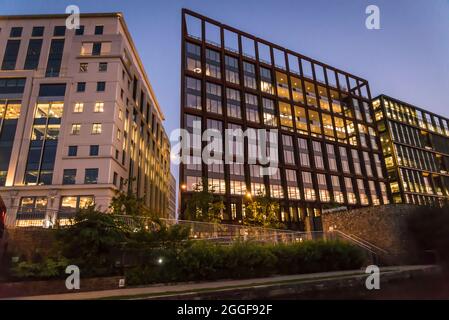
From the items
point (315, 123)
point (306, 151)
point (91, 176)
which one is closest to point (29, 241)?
point (91, 176)

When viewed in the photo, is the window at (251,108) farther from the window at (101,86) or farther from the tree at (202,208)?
the window at (101,86)

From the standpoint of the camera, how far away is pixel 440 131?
302ft

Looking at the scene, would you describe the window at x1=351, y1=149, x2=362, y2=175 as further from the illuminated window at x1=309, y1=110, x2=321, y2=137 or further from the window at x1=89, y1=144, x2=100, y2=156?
the window at x1=89, y1=144, x2=100, y2=156

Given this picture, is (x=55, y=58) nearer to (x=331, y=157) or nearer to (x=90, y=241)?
(x=90, y=241)

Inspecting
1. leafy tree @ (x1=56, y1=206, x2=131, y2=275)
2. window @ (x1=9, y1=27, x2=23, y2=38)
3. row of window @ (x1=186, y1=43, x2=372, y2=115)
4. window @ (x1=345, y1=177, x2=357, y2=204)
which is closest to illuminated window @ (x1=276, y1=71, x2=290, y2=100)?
row of window @ (x1=186, y1=43, x2=372, y2=115)

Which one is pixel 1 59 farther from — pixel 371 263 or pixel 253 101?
pixel 371 263

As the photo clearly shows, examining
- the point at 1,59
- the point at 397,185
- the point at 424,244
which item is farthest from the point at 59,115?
the point at 397,185

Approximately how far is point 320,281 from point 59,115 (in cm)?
3947

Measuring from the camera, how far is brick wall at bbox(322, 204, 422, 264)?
22.3m

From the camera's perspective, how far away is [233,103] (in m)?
60.0

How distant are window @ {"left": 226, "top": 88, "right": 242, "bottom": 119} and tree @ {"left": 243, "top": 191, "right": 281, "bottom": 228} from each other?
63.9 feet

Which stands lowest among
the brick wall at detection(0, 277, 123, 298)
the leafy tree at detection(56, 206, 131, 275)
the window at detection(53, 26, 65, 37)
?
the brick wall at detection(0, 277, 123, 298)

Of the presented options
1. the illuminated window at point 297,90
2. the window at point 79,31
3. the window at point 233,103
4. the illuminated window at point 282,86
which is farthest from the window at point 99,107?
the illuminated window at point 297,90

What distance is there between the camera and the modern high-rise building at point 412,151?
7762cm
